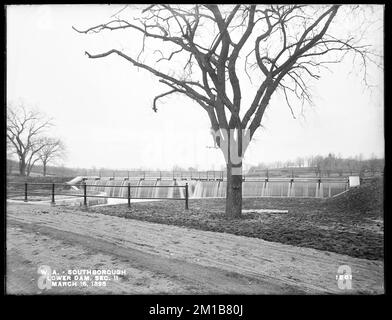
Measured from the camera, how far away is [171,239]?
4.79 meters

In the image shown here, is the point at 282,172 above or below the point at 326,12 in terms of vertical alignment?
below

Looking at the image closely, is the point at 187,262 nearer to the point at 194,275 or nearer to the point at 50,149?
the point at 194,275

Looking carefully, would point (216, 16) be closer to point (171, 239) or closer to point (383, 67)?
point (383, 67)

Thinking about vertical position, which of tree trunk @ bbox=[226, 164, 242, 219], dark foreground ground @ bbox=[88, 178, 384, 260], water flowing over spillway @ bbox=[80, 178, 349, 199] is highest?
tree trunk @ bbox=[226, 164, 242, 219]

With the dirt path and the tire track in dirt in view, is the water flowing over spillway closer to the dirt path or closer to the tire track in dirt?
the dirt path

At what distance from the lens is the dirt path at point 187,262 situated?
3203 mm

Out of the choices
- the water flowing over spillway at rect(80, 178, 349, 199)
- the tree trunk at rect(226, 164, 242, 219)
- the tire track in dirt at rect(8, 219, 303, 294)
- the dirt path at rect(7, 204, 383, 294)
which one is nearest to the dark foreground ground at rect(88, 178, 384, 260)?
the tree trunk at rect(226, 164, 242, 219)

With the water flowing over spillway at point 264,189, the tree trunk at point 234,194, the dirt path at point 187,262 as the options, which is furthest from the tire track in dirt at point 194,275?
the water flowing over spillway at point 264,189

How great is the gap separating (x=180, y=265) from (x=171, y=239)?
1201 millimetres

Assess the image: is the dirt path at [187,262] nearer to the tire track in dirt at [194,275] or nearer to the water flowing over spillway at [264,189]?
the tire track in dirt at [194,275]

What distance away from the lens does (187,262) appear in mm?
3705

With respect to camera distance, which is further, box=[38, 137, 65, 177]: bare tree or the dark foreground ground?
box=[38, 137, 65, 177]: bare tree

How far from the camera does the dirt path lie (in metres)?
3.20
